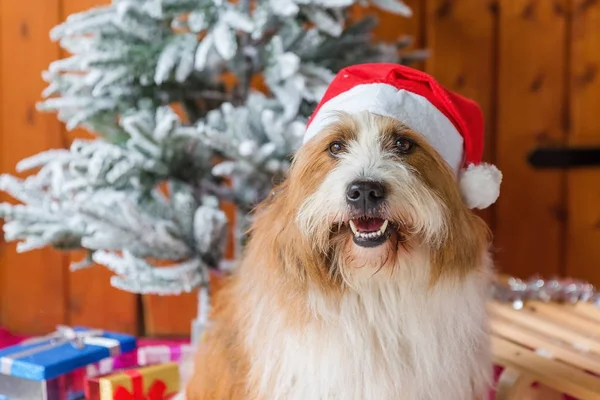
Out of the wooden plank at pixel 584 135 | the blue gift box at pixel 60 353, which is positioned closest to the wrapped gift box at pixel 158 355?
the blue gift box at pixel 60 353

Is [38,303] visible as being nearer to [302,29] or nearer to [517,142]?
[302,29]

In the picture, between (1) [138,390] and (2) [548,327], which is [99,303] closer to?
(1) [138,390]

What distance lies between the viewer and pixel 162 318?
88.5 inches

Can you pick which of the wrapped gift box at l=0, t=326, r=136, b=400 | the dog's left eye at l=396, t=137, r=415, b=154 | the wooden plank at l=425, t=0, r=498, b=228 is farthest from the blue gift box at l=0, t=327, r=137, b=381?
the wooden plank at l=425, t=0, r=498, b=228

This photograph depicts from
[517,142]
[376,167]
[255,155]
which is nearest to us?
[376,167]

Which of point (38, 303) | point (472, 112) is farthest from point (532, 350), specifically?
point (38, 303)

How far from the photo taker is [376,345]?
1044 mm

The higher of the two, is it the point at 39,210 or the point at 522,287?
the point at 39,210

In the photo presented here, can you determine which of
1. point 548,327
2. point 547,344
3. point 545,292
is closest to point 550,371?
point 547,344

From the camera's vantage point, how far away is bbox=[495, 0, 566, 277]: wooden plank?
217 centimetres

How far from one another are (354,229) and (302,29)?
0.75 metres

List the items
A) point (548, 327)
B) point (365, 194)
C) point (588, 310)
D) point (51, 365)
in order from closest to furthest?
1. point (365, 194)
2. point (51, 365)
3. point (548, 327)
4. point (588, 310)

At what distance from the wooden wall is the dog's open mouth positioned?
1347mm

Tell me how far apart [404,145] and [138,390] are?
738 mm
